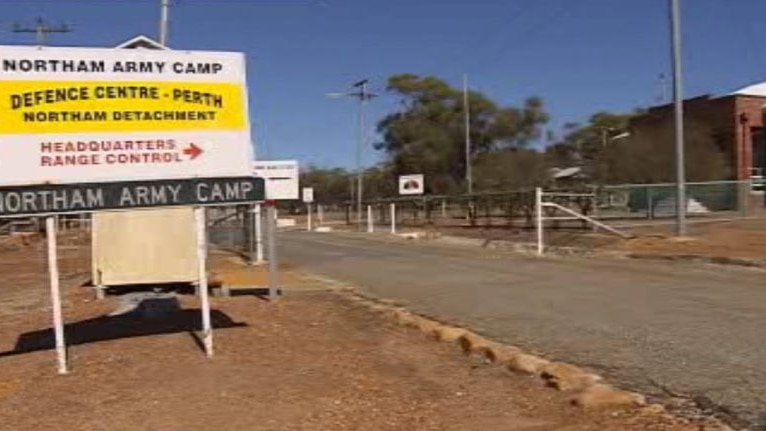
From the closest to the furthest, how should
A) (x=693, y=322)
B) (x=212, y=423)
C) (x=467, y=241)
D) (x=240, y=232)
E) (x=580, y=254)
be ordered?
(x=212, y=423)
(x=693, y=322)
(x=580, y=254)
(x=240, y=232)
(x=467, y=241)

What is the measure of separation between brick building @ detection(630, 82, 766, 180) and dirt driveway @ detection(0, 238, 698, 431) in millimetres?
47391

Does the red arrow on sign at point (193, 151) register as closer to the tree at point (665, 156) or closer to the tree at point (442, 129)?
the tree at point (665, 156)

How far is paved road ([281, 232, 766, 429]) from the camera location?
8.46 m

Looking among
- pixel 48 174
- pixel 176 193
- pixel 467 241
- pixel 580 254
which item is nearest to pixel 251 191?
pixel 176 193

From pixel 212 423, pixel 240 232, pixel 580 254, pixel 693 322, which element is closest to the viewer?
pixel 212 423

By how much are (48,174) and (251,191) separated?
183 centimetres

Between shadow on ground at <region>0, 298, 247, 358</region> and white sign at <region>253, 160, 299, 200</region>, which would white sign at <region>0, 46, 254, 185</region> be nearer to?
shadow on ground at <region>0, 298, 247, 358</region>

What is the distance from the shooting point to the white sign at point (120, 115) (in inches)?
380

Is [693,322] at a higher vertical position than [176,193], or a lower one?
lower

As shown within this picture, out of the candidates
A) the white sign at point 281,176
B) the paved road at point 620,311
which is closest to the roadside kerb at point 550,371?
the paved road at point 620,311

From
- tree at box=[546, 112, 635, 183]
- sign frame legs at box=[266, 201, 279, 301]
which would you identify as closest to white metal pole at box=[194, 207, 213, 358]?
sign frame legs at box=[266, 201, 279, 301]

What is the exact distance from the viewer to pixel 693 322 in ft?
38.7

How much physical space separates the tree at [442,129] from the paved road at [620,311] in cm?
7802

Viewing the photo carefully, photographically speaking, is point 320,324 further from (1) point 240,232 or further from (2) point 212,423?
(1) point 240,232
